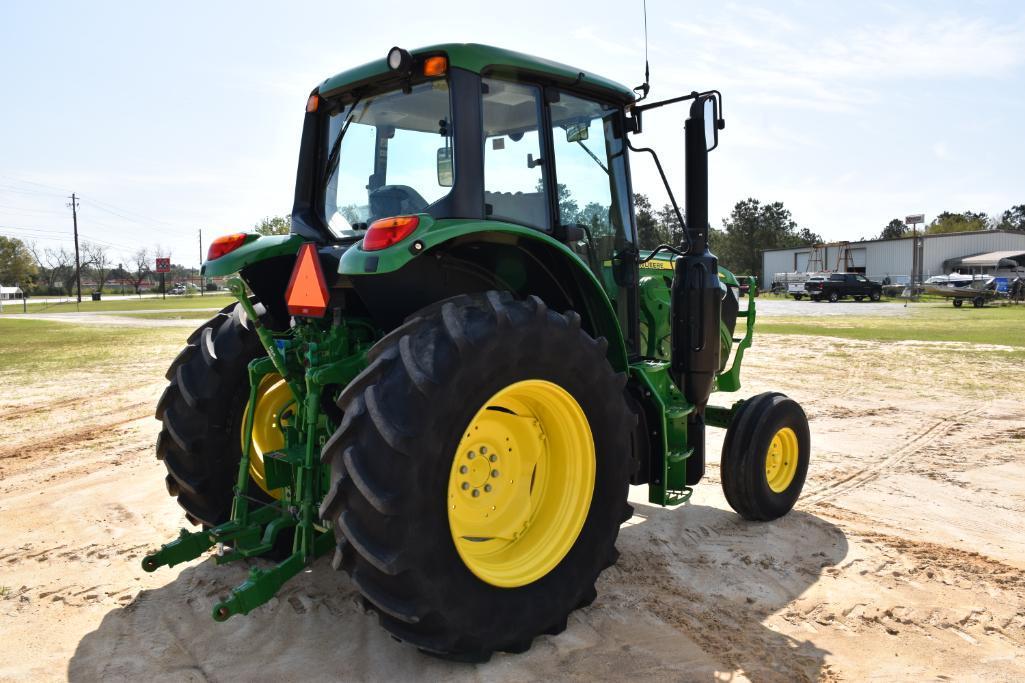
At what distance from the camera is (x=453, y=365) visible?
264 cm

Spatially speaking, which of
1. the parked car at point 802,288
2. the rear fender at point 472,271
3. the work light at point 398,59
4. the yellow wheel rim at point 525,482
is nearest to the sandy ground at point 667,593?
the yellow wheel rim at point 525,482

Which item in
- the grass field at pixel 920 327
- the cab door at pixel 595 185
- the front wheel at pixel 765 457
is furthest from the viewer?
the grass field at pixel 920 327

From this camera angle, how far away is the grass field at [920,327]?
16.7 m

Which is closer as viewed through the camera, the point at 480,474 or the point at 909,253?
the point at 480,474

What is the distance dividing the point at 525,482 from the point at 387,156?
5.65ft

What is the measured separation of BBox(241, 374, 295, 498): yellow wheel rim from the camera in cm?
392

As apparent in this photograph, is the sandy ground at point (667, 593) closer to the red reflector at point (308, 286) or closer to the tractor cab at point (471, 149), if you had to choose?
the red reflector at point (308, 286)

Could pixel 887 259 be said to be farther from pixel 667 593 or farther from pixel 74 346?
pixel 667 593

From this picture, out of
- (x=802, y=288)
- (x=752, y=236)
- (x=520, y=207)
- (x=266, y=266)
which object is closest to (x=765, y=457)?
(x=520, y=207)

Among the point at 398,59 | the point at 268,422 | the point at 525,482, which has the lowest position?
the point at 525,482

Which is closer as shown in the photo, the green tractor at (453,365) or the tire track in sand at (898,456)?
the green tractor at (453,365)

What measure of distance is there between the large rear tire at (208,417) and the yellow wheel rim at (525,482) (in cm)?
128

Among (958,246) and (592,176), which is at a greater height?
(958,246)

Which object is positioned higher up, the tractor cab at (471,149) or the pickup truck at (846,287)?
the tractor cab at (471,149)
